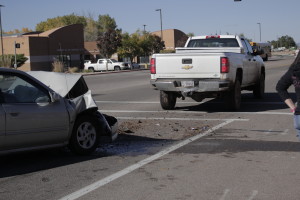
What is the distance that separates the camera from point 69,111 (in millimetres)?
7133

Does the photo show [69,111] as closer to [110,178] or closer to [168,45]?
[110,178]

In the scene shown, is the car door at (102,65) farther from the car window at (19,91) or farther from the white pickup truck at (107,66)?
the car window at (19,91)

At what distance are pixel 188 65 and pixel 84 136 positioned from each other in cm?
533

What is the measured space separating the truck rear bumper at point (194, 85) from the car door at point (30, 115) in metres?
5.52

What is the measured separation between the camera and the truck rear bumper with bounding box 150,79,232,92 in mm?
11820

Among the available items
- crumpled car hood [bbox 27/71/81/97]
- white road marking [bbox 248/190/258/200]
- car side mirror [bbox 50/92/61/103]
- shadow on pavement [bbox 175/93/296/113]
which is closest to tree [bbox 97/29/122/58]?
shadow on pavement [bbox 175/93/296/113]

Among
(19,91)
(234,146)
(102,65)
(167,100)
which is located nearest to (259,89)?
(167,100)

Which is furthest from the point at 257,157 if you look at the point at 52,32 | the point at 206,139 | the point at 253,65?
the point at 52,32

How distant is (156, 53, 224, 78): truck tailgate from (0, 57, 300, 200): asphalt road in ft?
5.11

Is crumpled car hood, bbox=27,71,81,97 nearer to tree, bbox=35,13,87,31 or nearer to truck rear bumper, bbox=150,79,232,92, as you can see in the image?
truck rear bumper, bbox=150,79,232,92

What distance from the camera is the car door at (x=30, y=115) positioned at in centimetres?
641

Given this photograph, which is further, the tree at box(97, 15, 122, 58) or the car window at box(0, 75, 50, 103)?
the tree at box(97, 15, 122, 58)

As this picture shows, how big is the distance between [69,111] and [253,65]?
29.4 feet

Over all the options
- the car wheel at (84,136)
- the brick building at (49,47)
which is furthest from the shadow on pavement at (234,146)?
the brick building at (49,47)
